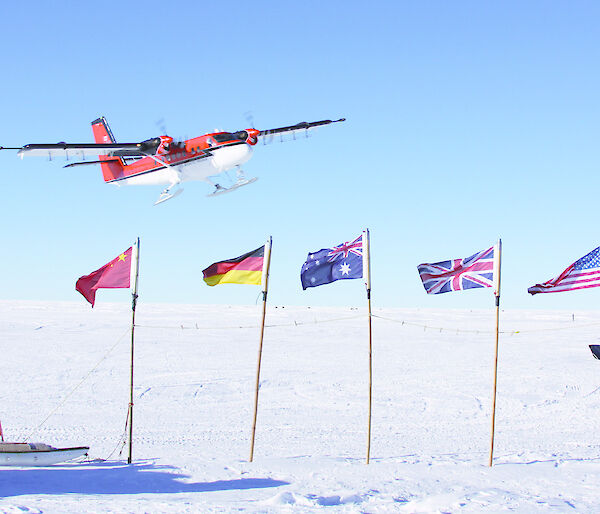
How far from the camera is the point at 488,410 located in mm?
25875

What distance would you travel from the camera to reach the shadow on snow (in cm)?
1296

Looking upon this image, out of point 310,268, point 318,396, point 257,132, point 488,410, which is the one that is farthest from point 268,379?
point 257,132

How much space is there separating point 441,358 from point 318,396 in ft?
35.0

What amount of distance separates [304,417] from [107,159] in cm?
3293

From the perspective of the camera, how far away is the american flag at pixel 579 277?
17172 mm

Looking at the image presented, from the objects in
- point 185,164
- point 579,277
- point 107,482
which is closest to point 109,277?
point 107,482

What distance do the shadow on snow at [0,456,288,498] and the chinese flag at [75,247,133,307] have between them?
459cm

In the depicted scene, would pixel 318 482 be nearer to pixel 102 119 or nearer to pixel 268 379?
pixel 268 379

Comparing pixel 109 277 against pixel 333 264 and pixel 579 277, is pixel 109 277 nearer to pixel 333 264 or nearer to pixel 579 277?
pixel 333 264

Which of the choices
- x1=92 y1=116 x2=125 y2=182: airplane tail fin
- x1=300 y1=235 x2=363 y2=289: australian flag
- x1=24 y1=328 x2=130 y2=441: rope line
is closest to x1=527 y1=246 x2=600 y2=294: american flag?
x1=300 y1=235 x2=363 y2=289: australian flag

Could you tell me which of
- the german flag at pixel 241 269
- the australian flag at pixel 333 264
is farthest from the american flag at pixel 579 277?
the german flag at pixel 241 269

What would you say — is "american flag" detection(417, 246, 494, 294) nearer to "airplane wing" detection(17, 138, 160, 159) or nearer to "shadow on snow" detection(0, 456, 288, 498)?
"shadow on snow" detection(0, 456, 288, 498)

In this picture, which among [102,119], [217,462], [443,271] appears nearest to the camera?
[217,462]

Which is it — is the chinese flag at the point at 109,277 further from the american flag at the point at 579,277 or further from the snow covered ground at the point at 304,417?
the american flag at the point at 579,277
